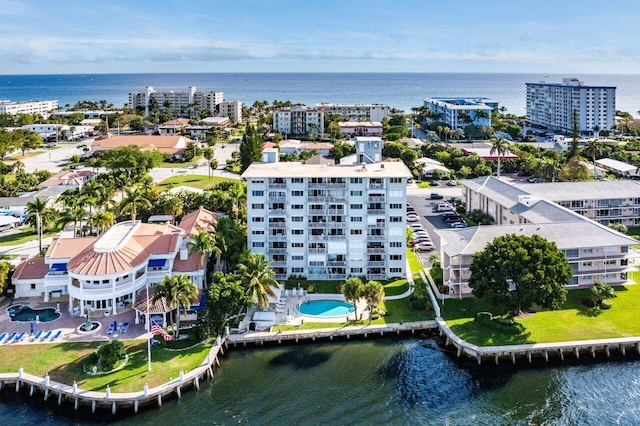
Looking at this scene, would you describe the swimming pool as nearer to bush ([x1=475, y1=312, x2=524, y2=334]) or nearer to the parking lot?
bush ([x1=475, y1=312, x2=524, y2=334])

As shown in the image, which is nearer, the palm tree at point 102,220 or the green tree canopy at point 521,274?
the green tree canopy at point 521,274

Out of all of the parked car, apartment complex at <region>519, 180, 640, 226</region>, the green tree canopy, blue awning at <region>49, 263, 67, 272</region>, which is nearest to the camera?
the green tree canopy

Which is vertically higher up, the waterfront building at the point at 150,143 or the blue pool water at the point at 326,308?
the waterfront building at the point at 150,143

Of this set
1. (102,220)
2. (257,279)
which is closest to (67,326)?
(257,279)

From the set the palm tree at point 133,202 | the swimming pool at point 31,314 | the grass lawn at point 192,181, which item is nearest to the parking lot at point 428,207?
the palm tree at point 133,202

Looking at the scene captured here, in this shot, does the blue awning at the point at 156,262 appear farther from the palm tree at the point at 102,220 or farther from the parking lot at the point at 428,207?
the parking lot at the point at 428,207

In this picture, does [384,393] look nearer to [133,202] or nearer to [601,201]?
[133,202]

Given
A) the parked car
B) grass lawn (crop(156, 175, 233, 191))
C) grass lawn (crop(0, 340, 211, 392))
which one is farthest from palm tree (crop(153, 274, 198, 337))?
grass lawn (crop(156, 175, 233, 191))
